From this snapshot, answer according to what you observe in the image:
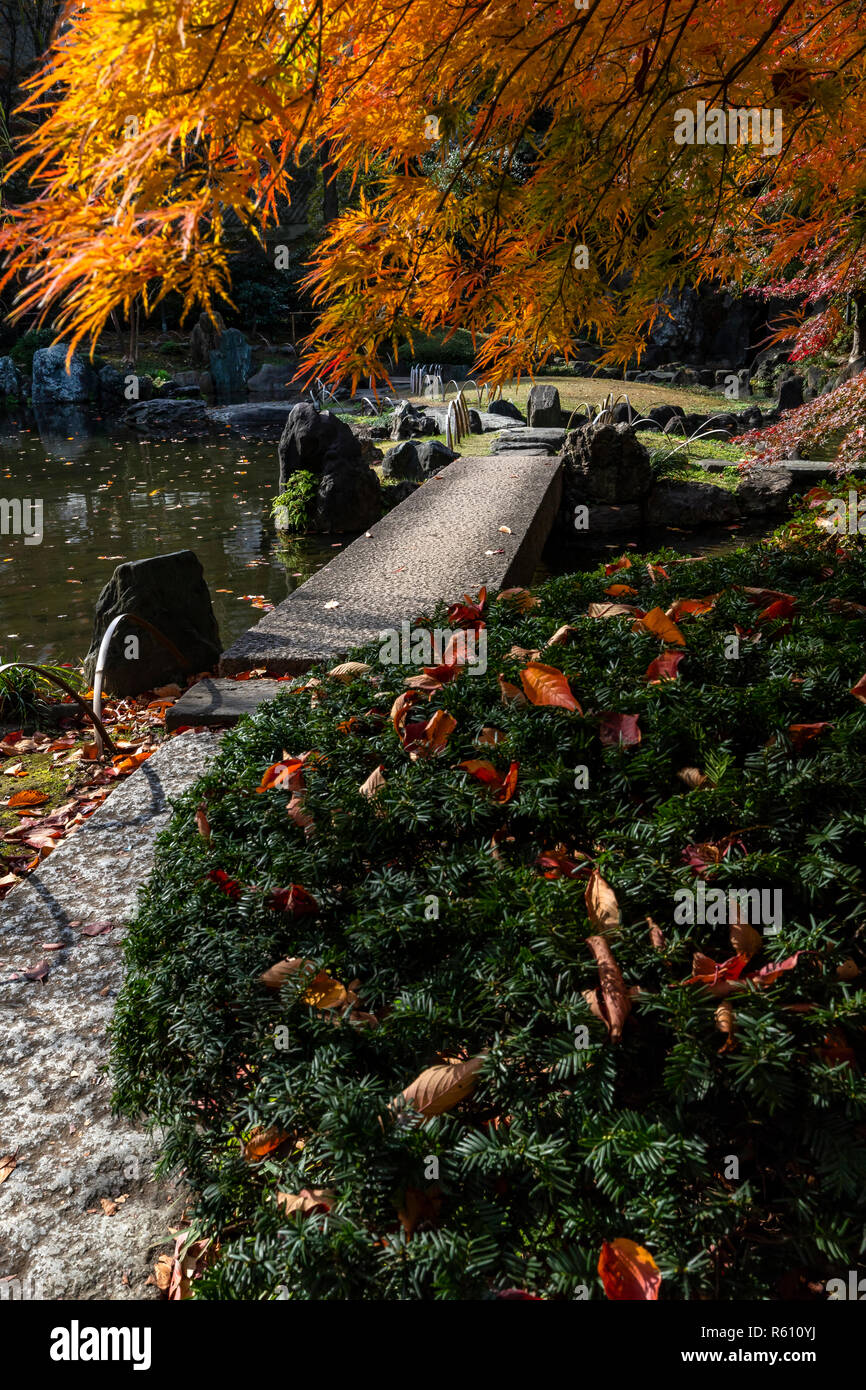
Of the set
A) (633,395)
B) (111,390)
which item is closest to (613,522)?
(633,395)

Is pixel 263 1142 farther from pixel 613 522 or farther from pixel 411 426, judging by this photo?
pixel 411 426

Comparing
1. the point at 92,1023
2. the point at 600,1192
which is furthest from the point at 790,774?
the point at 92,1023

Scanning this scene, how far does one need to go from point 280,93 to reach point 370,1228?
8.53 feet

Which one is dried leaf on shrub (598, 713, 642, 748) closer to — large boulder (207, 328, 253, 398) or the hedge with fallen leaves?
the hedge with fallen leaves

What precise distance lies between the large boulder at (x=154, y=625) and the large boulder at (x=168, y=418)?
14.8m

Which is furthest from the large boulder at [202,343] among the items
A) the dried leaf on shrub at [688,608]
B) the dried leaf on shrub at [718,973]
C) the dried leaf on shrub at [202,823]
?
the dried leaf on shrub at [718,973]

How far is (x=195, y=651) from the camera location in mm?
6812

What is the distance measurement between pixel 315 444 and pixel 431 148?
897 centimetres

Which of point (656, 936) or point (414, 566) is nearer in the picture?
point (656, 936)

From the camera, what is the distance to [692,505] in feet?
36.9

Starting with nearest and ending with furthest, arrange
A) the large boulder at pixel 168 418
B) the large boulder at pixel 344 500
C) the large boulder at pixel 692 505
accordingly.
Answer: the large boulder at pixel 692 505
the large boulder at pixel 344 500
the large boulder at pixel 168 418

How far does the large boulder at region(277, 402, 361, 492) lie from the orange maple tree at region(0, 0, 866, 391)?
7656 millimetres

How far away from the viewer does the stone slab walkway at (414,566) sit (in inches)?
215

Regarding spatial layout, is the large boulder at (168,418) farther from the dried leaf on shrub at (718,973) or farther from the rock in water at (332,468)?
the dried leaf on shrub at (718,973)
